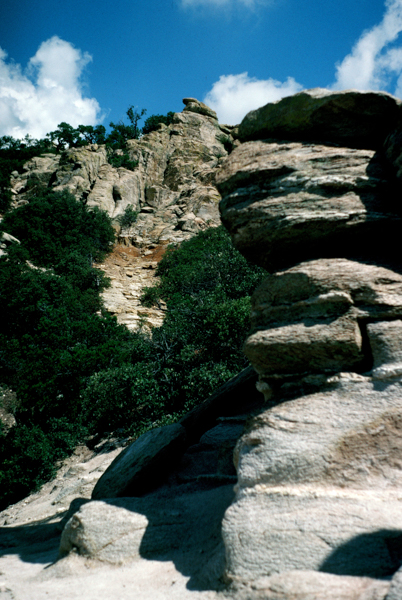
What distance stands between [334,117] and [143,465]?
739 cm

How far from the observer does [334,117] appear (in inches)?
272

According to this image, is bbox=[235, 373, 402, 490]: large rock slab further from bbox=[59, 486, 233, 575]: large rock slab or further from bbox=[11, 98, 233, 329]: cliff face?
bbox=[11, 98, 233, 329]: cliff face

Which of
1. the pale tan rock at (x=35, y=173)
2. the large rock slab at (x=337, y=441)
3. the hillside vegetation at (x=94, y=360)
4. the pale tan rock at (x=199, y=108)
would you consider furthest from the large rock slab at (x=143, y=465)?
the pale tan rock at (x=199, y=108)

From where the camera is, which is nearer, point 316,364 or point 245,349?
point 316,364

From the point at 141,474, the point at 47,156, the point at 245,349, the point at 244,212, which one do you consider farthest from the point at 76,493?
the point at 47,156

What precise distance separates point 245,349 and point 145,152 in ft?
158

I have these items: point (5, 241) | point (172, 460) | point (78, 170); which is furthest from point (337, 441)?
point (78, 170)

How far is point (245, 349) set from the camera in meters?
6.39

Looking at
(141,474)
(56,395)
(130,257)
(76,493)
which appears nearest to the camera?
(141,474)

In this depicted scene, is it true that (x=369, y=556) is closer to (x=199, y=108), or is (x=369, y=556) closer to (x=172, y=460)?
(x=172, y=460)

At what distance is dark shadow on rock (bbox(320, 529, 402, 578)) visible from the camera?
173 inches

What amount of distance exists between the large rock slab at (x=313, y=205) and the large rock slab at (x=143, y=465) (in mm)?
4711

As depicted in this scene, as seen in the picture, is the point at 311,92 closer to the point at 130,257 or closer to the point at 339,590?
the point at 339,590

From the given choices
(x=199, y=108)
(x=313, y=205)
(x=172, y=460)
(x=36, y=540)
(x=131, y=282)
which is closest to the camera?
(x=313, y=205)
